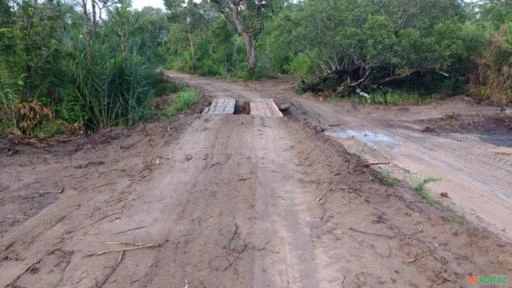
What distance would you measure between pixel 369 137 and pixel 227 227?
837cm

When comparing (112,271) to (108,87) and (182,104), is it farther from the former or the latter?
(182,104)

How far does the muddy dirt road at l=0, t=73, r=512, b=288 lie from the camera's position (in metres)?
3.55

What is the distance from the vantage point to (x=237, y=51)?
32531 mm

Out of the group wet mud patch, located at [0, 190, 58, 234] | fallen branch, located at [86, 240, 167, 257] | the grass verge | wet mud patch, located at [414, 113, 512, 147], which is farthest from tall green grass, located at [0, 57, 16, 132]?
wet mud patch, located at [414, 113, 512, 147]

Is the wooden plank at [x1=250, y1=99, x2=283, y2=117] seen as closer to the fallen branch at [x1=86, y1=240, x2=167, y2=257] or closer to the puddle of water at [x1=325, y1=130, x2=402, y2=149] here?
the puddle of water at [x1=325, y1=130, x2=402, y2=149]

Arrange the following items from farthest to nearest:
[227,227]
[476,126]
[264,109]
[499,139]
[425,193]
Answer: [476,126], [264,109], [499,139], [425,193], [227,227]

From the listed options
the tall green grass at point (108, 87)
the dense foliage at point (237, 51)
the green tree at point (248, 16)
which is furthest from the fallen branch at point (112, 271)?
the green tree at point (248, 16)

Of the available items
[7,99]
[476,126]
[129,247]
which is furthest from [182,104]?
[129,247]

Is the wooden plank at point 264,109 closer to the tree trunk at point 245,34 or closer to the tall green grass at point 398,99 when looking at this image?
the tall green grass at point 398,99

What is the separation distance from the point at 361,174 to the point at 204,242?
9.77ft

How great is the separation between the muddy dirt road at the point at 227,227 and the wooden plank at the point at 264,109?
4510 millimetres

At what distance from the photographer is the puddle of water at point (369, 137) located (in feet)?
37.4

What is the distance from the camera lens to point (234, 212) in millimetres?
4773

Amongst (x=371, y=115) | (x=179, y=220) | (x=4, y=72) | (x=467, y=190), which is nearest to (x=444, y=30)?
(x=371, y=115)
